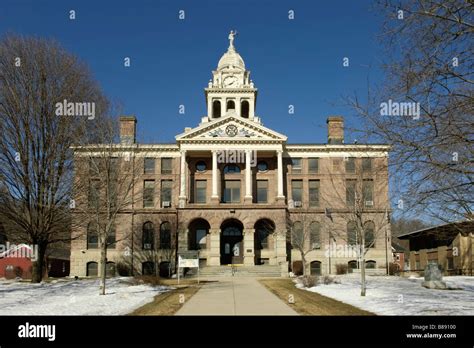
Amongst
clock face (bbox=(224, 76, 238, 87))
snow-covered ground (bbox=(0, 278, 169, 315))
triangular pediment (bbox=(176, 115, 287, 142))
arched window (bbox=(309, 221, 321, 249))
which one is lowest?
snow-covered ground (bbox=(0, 278, 169, 315))

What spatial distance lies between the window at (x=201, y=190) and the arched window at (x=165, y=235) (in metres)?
4.81

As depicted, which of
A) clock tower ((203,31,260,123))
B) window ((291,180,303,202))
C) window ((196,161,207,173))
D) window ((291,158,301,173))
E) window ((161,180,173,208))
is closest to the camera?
window ((161,180,173,208))

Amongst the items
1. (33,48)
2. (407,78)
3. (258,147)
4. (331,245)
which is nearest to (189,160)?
(258,147)

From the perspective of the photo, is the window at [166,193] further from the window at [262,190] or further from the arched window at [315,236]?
the arched window at [315,236]

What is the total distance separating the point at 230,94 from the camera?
6669cm

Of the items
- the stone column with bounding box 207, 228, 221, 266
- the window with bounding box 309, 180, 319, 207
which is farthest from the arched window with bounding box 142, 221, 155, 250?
the window with bounding box 309, 180, 319, 207

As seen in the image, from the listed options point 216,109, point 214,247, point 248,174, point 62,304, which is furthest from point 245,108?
point 62,304

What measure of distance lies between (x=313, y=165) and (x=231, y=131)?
10961 mm

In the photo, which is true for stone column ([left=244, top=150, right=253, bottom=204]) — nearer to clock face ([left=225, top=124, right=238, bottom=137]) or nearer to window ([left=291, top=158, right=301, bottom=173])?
clock face ([left=225, top=124, right=238, bottom=137])

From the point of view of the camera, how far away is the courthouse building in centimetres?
5366

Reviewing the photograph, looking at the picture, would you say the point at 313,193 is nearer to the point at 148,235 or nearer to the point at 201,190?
the point at 201,190

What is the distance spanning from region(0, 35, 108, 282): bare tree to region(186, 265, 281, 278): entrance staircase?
1823cm

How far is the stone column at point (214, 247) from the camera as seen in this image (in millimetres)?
51594

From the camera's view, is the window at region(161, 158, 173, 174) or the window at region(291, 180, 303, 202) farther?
the window at region(291, 180, 303, 202)
